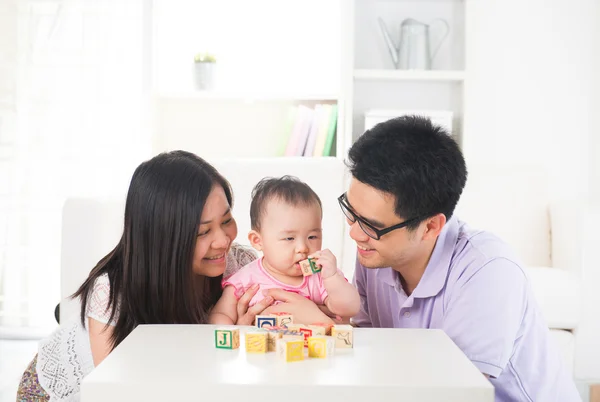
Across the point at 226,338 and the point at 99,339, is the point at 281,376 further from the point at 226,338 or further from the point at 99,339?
the point at 99,339

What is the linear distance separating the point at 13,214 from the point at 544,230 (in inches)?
104

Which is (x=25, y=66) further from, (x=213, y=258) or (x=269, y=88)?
(x=213, y=258)

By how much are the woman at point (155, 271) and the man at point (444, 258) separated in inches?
9.7

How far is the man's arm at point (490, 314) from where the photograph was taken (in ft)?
4.90

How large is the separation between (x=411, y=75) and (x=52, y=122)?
74.1 inches

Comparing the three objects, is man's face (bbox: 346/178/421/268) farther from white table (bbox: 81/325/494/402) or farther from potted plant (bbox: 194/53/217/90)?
potted plant (bbox: 194/53/217/90)

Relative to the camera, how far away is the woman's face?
5.69 ft

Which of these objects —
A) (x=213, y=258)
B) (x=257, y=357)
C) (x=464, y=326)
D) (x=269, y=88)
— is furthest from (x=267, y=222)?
(x=269, y=88)

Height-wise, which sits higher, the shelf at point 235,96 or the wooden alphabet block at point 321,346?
the shelf at point 235,96

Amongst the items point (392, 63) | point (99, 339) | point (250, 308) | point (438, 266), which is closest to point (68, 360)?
point (99, 339)

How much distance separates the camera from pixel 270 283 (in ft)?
6.16

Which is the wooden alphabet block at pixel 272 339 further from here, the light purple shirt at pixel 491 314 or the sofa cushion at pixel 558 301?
the sofa cushion at pixel 558 301

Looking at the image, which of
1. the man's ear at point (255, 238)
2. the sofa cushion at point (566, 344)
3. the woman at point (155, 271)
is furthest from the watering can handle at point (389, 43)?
the woman at point (155, 271)

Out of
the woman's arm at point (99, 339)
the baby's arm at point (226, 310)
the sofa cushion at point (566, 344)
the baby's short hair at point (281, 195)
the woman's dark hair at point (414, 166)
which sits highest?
the woman's dark hair at point (414, 166)
